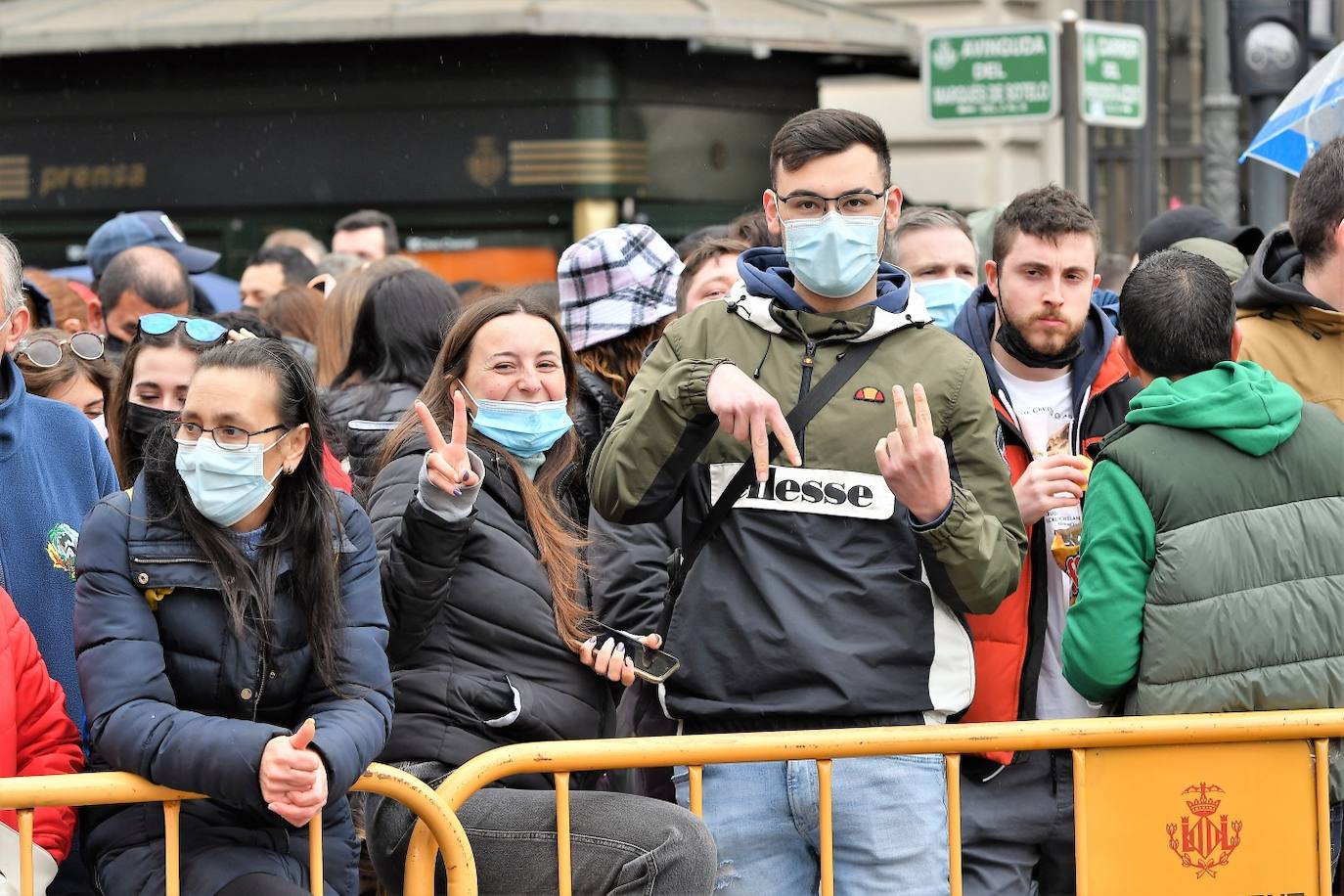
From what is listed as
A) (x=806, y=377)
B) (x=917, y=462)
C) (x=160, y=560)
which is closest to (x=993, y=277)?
(x=806, y=377)

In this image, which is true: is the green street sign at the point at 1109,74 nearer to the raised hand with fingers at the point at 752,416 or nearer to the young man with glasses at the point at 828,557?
the young man with glasses at the point at 828,557

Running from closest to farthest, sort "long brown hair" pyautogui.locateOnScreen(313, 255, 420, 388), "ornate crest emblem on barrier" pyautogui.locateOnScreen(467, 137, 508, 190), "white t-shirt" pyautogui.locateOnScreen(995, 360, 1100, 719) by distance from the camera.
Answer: "white t-shirt" pyautogui.locateOnScreen(995, 360, 1100, 719) → "long brown hair" pyautogui.locateOnScreen(313, 255, 420, 388) → "ornate crest emblem on barrier" pyautogui.locateOnScreen(467, 137, 508, 190)

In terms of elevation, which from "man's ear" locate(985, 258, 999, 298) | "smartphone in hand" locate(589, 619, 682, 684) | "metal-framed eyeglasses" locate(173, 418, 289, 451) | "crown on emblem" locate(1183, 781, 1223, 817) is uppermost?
"man's ear" locate(985, 258, 999, 298)

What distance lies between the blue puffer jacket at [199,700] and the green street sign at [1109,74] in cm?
660

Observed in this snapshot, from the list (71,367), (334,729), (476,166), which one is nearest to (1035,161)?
(476,166)

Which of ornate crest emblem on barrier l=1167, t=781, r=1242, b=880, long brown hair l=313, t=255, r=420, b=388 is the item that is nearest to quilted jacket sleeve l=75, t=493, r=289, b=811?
ornate crest emblem on barrier l=1167, t=781, r=1242, b=880

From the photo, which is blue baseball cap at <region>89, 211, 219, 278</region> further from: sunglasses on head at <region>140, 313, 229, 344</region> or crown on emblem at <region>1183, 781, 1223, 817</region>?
crown on emblem at <region>1183, 781, 1223, 817</region>

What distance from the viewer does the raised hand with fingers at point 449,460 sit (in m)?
3.97

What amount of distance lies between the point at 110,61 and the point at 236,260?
1.70 meters

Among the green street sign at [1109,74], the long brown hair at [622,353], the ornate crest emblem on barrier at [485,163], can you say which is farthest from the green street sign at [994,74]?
the long brown hair at [622,353]

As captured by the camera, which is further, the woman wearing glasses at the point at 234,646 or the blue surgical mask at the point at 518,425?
the blue surgical mask at the point at 518,425

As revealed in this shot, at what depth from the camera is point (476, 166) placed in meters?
12.9

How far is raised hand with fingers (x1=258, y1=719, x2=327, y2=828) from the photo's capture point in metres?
3.50

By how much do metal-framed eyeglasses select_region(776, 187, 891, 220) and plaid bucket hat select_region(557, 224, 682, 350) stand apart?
1.47m
